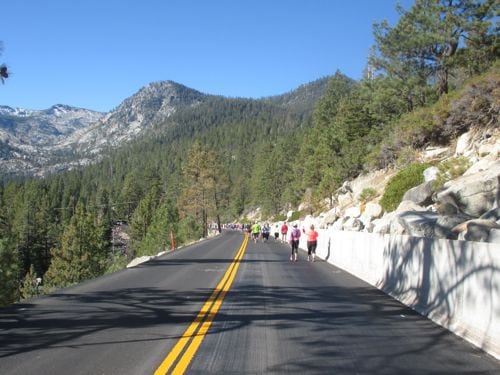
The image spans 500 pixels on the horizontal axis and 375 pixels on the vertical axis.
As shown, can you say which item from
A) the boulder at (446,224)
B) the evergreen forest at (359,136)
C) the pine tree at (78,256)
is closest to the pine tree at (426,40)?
the evergreen forest at (359,136)

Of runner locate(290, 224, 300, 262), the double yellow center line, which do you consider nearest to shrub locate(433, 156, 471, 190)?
runner locate(290, 224, 300, 262)

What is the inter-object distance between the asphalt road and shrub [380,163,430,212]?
49.1 ft

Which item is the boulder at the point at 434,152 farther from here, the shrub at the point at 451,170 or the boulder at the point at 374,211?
the shrub at the point at 451,170

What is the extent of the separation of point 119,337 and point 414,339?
4230 mm

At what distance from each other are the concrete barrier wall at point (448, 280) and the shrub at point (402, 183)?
553 inches

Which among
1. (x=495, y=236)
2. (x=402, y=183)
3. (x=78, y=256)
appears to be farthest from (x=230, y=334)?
(x=78, y=256)

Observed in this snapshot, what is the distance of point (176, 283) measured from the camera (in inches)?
563

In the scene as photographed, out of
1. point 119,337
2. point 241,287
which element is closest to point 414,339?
point 119,337

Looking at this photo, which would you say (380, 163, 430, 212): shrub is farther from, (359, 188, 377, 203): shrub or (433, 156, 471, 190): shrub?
(359, 188, 377, 203): shrub

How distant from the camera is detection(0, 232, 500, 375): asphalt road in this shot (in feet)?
20.1

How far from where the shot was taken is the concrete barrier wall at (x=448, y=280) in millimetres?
6723

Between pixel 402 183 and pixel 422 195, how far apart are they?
3.52 m

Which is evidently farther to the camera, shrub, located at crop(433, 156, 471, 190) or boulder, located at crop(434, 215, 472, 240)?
shrub, located at crop(433, 156, 471, 190)

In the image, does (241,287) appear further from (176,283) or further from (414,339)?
(414,339)
